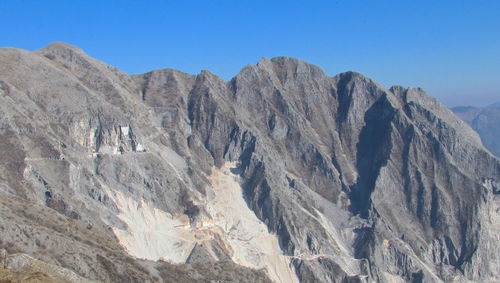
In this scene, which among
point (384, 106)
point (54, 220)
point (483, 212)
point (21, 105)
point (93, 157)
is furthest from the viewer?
point (384, 106)

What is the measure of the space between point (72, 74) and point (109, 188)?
3885 cm

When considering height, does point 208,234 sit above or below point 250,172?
below

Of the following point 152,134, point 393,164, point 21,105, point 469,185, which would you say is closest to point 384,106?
point 393,164

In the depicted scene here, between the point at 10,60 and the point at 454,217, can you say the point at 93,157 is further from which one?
the point at 454,217

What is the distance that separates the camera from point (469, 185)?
11975cm

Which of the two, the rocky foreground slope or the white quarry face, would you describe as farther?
the white quarry face

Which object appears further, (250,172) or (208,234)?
(250,172)

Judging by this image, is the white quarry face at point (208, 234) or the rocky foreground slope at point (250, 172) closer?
the rocky foreground slope at point (250, 172)

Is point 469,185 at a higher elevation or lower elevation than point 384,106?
lower

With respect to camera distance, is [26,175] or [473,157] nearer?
[26,175]

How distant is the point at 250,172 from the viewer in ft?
392

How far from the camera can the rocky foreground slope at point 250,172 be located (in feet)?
281

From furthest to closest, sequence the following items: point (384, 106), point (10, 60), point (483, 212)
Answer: point (384, 106), point (483, 212), point (10, 60)

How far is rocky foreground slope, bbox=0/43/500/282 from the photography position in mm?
85594
